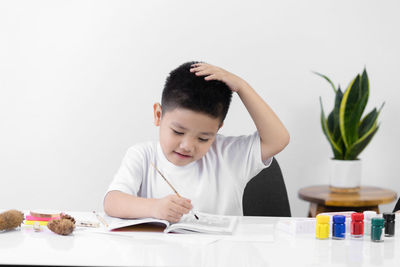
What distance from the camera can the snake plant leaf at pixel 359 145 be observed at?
2.42m

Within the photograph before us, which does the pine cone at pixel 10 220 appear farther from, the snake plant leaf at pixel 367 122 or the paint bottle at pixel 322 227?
the snake plant leaf at pixel 367 122

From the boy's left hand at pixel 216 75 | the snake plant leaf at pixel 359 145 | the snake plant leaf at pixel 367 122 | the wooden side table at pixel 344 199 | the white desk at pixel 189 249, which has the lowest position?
the wooden side table at pixel 344 199

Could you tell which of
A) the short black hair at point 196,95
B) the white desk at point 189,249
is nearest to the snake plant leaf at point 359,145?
the short black hair at point 196,95

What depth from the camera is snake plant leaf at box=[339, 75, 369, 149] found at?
7.97 feet

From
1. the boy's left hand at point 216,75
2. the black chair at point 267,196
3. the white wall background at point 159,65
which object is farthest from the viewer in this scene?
the white wall background at point 159,65

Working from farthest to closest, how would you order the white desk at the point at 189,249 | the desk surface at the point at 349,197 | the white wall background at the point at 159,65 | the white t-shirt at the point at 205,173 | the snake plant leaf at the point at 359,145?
1. the white wall background at the point at 159,65
2. the snake plant leaf at the point at 359,145
3. the desk surface at the point at 349,197
4. the white t-shirt at the point at 205,173
5. the white desk at the point at 189,249

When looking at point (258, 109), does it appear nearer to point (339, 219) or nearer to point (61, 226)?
point (339, 219)

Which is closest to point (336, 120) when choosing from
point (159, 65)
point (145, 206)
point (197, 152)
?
point (159, 65)

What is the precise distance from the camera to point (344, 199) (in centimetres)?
231

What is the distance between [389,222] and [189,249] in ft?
1.73

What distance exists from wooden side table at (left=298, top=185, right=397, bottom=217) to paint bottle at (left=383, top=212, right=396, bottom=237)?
0.99 m

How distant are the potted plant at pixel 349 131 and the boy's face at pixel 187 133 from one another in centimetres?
111

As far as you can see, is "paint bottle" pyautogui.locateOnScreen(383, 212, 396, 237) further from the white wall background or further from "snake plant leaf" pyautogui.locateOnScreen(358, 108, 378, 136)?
the white wall background

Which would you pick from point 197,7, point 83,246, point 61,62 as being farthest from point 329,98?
point 83,246
